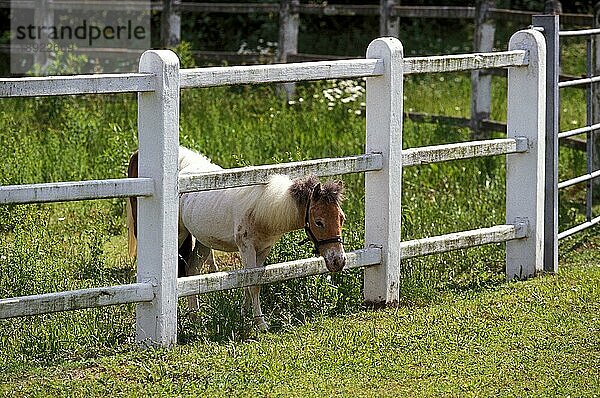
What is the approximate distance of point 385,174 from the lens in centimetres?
603

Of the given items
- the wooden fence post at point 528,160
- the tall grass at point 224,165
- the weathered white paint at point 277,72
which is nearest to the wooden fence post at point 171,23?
the tall grass at point 224,165

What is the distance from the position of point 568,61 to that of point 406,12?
6.01 meters

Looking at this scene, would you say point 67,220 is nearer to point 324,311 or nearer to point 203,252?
point 203,252

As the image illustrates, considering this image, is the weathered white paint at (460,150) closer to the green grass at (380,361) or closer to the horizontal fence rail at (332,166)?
the horizontal fence rail at (332,166)

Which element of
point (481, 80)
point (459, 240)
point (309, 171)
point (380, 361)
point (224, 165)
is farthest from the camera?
point (481, 80)

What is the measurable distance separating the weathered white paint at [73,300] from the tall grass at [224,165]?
0.95ft

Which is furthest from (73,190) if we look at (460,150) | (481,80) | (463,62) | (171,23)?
(171,23)

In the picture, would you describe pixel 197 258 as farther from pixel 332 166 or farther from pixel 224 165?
pixel 224 165

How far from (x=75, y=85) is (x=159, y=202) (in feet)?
2.20

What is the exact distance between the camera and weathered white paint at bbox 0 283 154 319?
4.68 meters

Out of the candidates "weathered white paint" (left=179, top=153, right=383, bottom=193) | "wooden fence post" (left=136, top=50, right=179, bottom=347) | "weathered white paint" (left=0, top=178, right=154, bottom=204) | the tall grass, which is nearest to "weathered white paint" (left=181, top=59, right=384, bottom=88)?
"wooden fence post" (left=136, top=50, right=179, bottom=347)

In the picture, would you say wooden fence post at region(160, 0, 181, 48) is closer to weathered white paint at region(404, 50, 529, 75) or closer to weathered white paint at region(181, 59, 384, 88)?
weathered white paint at region(404, 50, 529, 75)

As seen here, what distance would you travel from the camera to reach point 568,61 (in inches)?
714

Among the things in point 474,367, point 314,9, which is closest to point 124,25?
point 314,9
